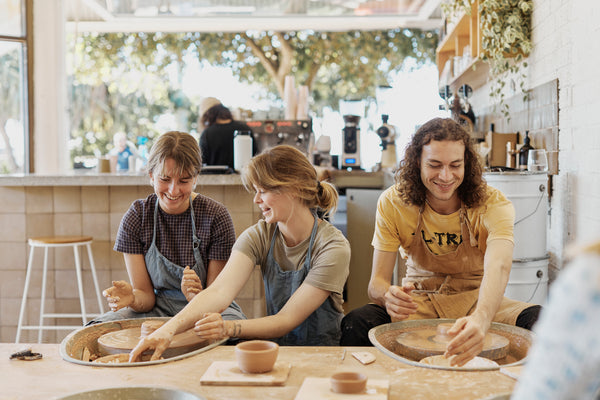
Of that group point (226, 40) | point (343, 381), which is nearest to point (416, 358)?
point (343, 381)

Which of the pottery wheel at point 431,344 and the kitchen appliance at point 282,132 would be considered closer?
the pottery wheel at point 431,344

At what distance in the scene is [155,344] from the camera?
1596 mm

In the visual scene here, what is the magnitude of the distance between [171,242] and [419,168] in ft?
3.12

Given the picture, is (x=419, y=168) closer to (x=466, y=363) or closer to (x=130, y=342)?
(x=466, y=363)

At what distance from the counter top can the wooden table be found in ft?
6.12

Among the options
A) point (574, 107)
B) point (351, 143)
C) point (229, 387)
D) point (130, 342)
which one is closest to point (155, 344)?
point (130, 342)

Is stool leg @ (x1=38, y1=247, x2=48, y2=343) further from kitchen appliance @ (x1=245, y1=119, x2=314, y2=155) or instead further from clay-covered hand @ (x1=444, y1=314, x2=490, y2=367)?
clay-covered hand @ (x1=444, y1=314, x2=490, y2=367)

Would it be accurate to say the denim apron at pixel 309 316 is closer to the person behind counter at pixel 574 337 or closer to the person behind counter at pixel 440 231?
the person behind counter at pixel 440 231

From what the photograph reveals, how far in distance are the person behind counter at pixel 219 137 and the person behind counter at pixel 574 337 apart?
13.9 ft

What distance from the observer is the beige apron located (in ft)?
7.08

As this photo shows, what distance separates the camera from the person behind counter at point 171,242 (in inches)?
88.9

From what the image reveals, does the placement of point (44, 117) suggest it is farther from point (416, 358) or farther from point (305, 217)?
point (416, 358)

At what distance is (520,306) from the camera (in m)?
2.13

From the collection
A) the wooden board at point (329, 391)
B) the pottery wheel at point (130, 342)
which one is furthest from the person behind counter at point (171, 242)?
the wooden board at point (329, 391)
